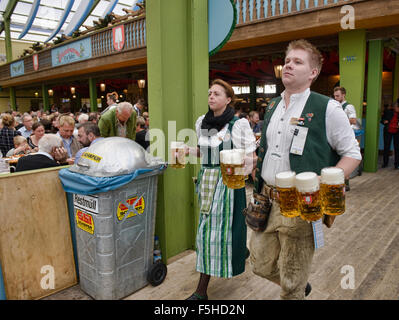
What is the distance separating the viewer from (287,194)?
130 centimetres

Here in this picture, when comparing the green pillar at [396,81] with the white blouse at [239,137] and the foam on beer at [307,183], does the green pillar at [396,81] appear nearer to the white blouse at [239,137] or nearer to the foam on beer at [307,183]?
the white blouse at [239,137]

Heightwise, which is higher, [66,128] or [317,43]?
[317,43]

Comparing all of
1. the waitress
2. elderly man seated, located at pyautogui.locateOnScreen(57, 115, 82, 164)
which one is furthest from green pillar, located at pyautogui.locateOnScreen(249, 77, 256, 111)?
elderly man seated, located at pyautogui.locateOnScreen(57, 115, 82, 164)

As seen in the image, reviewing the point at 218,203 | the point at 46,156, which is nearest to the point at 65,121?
the point at 46,156

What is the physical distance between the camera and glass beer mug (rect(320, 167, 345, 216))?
47.5 inches

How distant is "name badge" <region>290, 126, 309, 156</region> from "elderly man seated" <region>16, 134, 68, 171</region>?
1.93m

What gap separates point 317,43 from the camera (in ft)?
22.1

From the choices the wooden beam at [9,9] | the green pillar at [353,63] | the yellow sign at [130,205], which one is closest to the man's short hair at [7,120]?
the yellow sign at [130,205]

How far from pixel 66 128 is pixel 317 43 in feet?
18.1

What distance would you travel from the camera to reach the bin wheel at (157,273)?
2.41m

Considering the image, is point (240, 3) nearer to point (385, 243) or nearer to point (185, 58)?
point (185, 58)

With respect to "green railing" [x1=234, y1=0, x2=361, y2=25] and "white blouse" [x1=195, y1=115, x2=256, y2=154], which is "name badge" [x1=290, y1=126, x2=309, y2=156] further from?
"green railing" [x1=234, y1=0, x2=361, y2=25]

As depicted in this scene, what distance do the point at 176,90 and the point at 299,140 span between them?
5.01 feet
